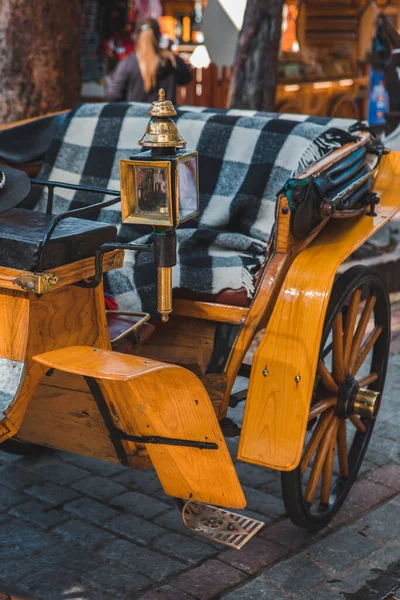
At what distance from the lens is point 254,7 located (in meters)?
6.27

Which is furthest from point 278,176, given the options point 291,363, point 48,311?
point 48,311

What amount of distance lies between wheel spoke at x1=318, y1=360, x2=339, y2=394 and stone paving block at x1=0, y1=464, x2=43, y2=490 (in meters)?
1.21

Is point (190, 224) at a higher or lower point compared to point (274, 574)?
higher

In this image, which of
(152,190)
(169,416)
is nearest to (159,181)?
(152,190)

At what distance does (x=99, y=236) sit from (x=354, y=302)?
1196 mm

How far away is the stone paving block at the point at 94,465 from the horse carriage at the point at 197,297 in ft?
2.12

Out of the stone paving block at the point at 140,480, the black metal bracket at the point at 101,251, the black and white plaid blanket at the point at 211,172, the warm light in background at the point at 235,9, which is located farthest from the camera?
the warm light in background at the point at 235,9

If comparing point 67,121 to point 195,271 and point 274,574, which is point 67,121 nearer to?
point 195,271

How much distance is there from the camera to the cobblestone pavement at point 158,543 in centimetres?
269

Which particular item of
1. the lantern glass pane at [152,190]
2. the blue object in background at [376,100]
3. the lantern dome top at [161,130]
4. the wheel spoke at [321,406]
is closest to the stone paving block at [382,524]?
the wheel spoke at [321,406]

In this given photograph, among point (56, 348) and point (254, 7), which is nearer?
point (56, 348)

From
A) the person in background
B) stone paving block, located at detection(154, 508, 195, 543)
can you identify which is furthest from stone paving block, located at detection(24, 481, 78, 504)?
the person in background

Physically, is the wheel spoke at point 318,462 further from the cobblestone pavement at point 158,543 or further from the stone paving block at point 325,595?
the stone paving block at point 325,595

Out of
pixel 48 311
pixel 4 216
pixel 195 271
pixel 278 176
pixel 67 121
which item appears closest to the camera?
pixel 48 311
